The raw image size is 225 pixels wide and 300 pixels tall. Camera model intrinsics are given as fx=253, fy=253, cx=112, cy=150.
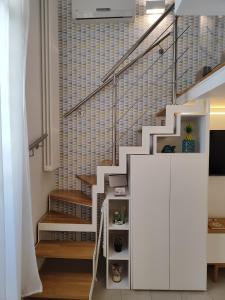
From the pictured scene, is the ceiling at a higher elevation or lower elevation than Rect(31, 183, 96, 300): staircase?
higher

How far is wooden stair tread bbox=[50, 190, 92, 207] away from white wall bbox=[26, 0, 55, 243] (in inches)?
8.3

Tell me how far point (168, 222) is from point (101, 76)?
1.96 m

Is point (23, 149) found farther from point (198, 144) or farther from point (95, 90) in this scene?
point (198, 144)

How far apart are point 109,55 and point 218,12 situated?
214 cm

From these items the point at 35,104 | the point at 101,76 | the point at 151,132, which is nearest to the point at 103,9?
the point at 101,76

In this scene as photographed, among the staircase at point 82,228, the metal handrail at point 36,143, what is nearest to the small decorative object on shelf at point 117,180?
the staircase at point 82,228

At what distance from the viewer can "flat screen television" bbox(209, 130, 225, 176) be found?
9.89 feet

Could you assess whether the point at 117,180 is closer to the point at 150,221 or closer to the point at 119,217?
the point at 119,217

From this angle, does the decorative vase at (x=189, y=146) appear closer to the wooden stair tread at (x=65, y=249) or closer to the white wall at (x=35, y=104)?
the wooden stair tread at (x=65, y=249)

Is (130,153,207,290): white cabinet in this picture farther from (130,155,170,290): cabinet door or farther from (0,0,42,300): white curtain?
(0,0,42,300): white curtain

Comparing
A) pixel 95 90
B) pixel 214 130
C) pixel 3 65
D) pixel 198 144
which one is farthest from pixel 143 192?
pixel 3 65

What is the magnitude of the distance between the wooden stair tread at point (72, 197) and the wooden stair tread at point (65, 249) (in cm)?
42

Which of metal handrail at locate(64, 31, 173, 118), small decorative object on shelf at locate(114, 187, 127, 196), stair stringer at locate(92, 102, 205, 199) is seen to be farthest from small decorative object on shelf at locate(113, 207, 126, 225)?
metal handrail at locate(64, 31, 173, 118)

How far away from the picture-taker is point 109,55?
3246mm
